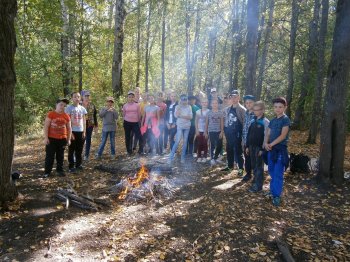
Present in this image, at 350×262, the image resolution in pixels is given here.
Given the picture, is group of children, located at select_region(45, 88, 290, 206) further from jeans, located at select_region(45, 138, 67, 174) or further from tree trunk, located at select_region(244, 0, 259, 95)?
tree trunk, located at select_region(244, 0, 259, 95)

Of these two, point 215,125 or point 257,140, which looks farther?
point 215,125

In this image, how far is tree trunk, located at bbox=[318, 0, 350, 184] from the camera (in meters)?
7.00

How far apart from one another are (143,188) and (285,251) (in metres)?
3.18

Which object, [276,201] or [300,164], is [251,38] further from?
[276,201]

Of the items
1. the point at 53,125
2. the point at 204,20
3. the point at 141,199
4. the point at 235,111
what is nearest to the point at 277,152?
the point at 235,111

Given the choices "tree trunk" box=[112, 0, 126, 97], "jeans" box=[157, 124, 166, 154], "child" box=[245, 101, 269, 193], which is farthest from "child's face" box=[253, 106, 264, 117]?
"tree trunk" box=[112, 0, 126, 97]

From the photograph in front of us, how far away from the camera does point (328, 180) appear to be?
7332mm

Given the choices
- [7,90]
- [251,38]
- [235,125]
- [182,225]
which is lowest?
[182,225]

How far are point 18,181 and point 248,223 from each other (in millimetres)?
5113

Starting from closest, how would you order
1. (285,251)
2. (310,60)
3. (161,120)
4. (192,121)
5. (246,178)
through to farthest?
1. (285,251)
2. (246,178)
3. (192,121)
4. (161,120)
5. (310,60)

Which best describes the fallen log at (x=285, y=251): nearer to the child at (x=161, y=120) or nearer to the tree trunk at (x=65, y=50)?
the child at (x=161, y=120)

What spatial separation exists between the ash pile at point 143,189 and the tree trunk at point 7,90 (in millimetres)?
2068

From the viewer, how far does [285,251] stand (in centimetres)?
431

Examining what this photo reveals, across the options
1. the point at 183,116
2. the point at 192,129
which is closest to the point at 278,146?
the point at 183,116
